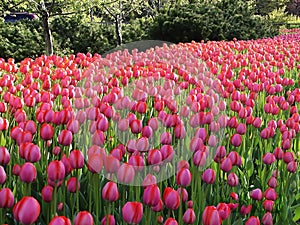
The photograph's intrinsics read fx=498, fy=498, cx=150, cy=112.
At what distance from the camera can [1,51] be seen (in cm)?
1534

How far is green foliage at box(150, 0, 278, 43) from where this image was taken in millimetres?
15625

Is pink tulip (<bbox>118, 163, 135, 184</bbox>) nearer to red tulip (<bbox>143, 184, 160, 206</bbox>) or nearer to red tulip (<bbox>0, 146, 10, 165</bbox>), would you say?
red tulip (<bbox>143, 184, 160, 206</bbox>)

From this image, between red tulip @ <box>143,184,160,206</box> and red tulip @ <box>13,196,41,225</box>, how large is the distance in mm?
442

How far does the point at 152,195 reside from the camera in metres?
1.87

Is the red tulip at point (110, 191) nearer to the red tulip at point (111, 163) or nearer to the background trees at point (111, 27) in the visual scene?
the red tulip at point (111, 163)

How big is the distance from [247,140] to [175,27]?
1279 cm

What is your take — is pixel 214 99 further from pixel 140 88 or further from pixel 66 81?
pixel 66 81

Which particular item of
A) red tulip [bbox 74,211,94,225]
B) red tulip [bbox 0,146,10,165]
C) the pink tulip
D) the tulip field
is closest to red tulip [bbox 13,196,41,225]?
the tulip field

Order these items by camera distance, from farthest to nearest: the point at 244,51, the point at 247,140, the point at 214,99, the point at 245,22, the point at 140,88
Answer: the point at 245,22
the point at 244,51
the point at 140,88
the point at 214,99
the point at 247,140

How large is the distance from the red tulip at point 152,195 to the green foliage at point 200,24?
13877 millimetres

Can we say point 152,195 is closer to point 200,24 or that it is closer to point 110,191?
point 110,191

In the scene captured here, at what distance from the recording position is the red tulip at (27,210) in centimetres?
159

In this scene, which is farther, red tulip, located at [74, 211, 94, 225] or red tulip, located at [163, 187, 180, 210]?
red tulip, located at [163, 187, 180, 210]

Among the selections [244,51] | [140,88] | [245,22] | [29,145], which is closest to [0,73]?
[140,88]
